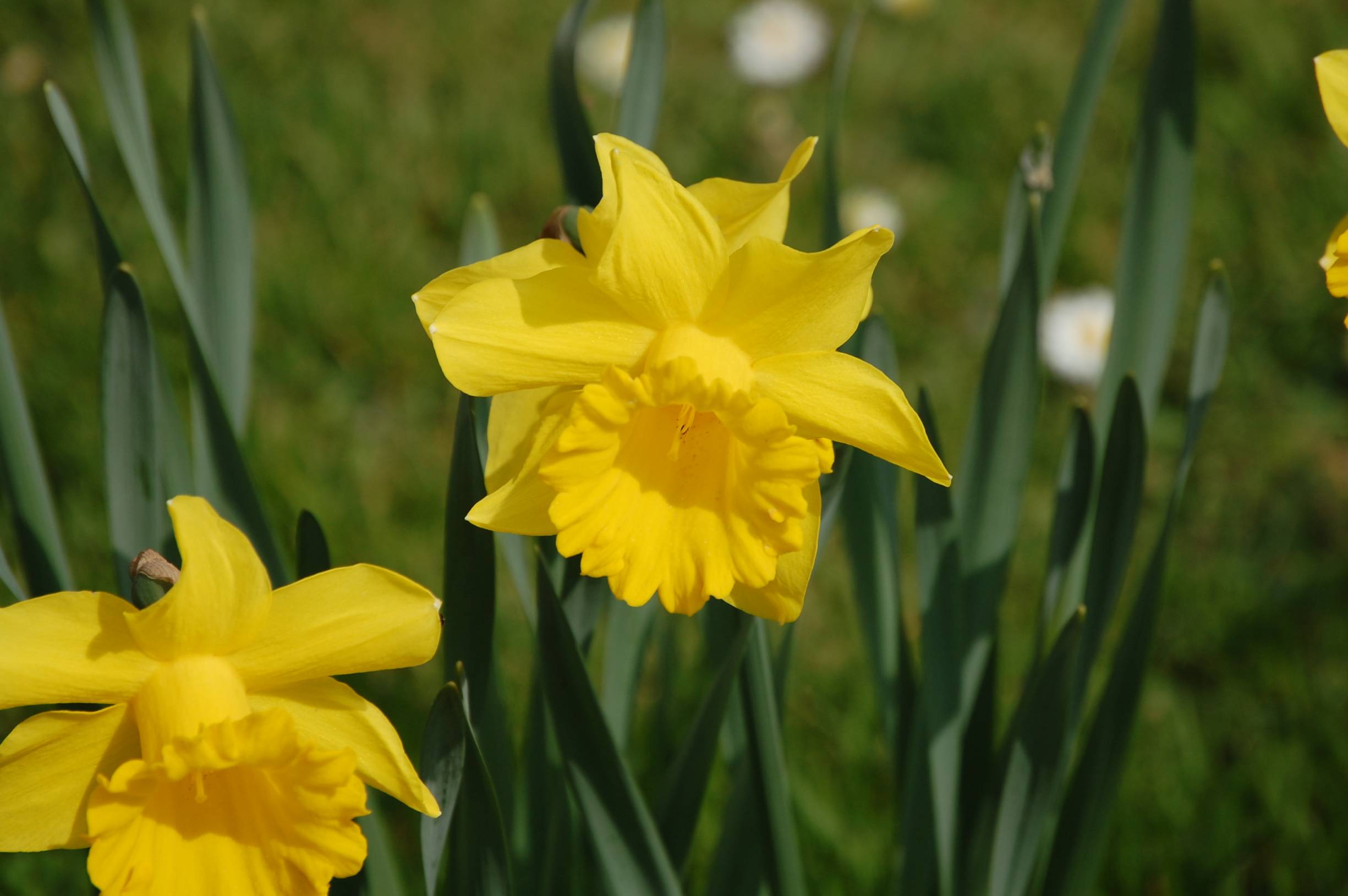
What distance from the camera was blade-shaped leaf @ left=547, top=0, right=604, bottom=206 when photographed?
1.19m

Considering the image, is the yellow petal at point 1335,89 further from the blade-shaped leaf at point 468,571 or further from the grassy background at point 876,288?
the grassy background at point 876,288

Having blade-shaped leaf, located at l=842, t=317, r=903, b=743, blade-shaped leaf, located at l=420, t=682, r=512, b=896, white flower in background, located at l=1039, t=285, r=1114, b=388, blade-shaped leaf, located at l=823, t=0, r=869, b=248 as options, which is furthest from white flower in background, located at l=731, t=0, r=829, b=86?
blade-shaped leaf, located at l=420, t=682, r=512, b=896

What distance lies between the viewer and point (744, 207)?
1051 millimetres

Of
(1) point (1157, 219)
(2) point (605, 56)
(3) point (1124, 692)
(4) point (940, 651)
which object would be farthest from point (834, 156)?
(2) point (605, 56)

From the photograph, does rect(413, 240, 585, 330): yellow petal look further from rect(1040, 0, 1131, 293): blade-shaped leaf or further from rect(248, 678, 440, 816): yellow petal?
rect(1040, 0, 1131, 293): blade-shaped leaf

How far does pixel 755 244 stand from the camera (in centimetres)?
96

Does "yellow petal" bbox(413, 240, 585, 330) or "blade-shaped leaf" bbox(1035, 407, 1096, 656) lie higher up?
"yellow petal" bbox(413, 240, 585, 330)

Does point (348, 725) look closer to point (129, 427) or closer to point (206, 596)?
point (206, 596)

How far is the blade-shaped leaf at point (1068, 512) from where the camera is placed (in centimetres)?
126

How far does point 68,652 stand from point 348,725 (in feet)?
0.74

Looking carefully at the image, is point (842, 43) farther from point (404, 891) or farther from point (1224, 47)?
point (1224, 47)

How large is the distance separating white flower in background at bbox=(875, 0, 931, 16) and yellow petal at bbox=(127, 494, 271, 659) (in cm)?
324

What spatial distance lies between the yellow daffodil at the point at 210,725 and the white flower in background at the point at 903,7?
319 cm

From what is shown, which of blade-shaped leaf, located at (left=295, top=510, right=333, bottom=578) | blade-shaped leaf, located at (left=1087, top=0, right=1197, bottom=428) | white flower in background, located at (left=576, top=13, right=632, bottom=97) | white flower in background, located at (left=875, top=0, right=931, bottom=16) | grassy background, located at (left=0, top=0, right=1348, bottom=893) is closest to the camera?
blade-shaped leaf, located at (left=295, top=510, right=333, bottom=578)
